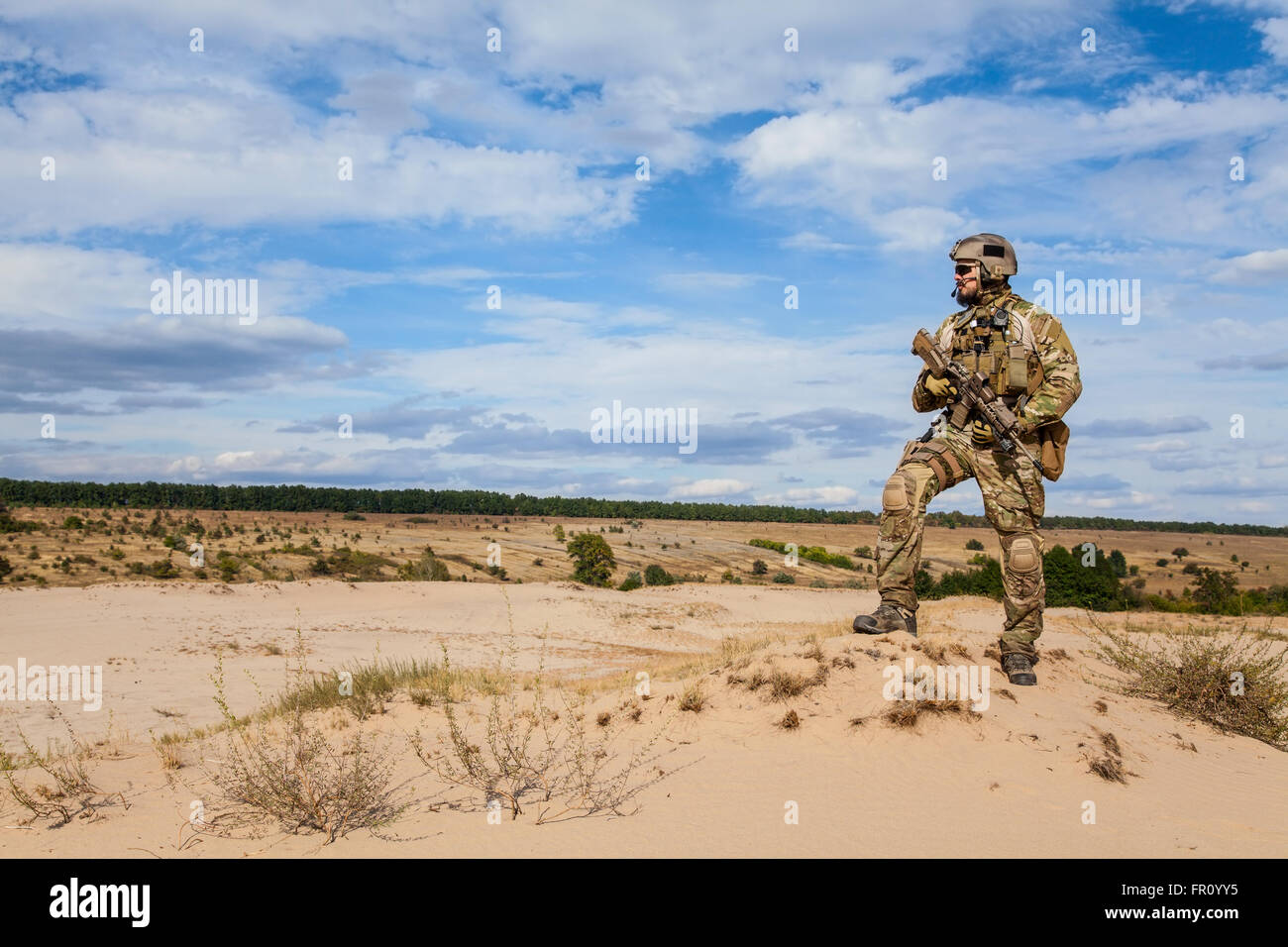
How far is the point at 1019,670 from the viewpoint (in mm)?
8133

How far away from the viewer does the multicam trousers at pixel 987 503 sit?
796cm

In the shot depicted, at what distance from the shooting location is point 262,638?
20.2 metres

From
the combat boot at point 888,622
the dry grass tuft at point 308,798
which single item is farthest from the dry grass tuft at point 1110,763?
the dry grass tuft at point 308,798

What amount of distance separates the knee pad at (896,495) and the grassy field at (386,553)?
26064 millimetres

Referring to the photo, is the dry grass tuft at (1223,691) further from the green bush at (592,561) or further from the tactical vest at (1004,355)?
the green bush at (592,561)

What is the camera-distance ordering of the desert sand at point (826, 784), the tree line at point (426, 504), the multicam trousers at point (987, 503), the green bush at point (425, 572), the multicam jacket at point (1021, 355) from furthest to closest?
the tree line at point (426, 504) → the green bush at point (425, 572) → the multicam trousers at point (987, 503) → the multicam jacket at point (1021, 355) → the desert sand at point (826, 784)

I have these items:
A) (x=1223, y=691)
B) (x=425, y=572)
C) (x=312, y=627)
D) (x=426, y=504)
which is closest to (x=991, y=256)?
(x=1223, y=691)

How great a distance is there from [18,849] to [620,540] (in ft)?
182

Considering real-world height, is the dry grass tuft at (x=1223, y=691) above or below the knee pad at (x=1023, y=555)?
below

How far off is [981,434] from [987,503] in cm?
65

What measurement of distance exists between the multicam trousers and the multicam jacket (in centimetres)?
39

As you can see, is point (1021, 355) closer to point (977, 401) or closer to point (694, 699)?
point (977, 401)
